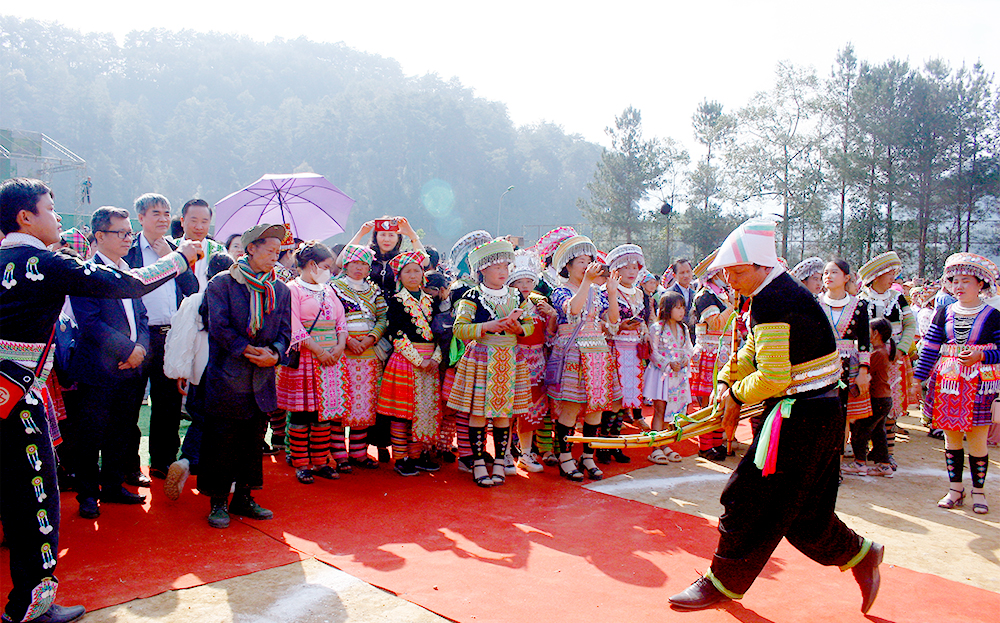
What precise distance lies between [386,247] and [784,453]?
147 inches

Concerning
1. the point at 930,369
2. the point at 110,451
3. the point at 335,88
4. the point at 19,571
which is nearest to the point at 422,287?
the point at 110,451

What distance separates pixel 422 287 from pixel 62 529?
9.36 ft

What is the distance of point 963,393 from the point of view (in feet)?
15.9

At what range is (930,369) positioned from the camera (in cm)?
519

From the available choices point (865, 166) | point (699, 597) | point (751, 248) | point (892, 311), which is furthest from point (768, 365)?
point (865, 166)

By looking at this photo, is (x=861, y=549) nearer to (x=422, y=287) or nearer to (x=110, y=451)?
(x=422, y=287)

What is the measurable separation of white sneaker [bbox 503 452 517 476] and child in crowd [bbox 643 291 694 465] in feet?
5.02

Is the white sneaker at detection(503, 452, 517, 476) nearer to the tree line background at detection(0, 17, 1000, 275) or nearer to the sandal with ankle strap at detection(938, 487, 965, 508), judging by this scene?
the sandal with ankle strap at detection(938, 487, 965, 508)

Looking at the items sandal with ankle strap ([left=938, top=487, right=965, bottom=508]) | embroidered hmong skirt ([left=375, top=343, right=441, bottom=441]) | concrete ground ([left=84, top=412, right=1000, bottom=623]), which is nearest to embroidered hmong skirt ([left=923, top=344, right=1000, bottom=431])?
sandal with ankle strap ([left=938, top=487, right=965, bottom=508])

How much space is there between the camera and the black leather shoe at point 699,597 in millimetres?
2994

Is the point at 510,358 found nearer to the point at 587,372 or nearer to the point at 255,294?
the point at 587,372

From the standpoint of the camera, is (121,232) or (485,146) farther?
(485,146)

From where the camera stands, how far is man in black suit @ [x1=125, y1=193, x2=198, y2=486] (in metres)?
4.72

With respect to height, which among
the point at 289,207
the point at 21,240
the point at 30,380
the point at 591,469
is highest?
the point at 289,207
